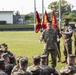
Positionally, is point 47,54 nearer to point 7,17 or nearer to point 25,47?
point 25,47

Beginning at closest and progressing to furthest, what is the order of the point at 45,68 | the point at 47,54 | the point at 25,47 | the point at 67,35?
the point at 45,68 < the point at 47,54 < the point at 67,35 < the point at 25,47

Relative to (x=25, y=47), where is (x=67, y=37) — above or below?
above

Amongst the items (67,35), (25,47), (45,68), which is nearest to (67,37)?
(67,35)

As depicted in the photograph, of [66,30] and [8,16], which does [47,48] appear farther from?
[8,16]

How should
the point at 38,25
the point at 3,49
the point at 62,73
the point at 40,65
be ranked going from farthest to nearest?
the point at 38,25 < the point at 3,49 < the point at 40,65 < the point at 62,73

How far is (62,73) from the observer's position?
7703 mm

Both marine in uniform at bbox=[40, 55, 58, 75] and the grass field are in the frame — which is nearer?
marine in uniform at bbox=[40, 55, 58, 75]

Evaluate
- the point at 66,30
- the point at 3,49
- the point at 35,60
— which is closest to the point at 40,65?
the point at 35,60

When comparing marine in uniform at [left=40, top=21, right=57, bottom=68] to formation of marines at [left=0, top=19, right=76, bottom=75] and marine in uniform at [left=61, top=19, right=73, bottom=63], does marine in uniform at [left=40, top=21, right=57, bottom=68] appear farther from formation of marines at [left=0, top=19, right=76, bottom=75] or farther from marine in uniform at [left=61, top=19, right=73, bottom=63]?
marine in uniform at [left=61, top=19, right=73, bottom=63]

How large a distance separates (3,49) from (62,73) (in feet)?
17.9

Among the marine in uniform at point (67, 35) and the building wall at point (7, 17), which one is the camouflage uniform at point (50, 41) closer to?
the marine in uniform at point (67, 35)

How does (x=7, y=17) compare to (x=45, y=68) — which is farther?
(x=7, y=17)

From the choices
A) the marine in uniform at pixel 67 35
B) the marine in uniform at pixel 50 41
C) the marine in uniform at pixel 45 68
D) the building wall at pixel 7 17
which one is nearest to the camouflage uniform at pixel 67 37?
the marine in uniform at pixel 67 35

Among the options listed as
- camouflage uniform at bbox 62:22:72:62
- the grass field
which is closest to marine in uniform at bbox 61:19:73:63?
camouflage uniform at bbox 62:22:72:62
